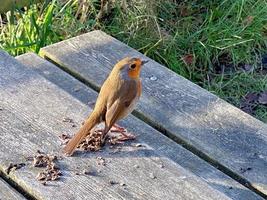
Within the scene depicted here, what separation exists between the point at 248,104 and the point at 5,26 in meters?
1.71

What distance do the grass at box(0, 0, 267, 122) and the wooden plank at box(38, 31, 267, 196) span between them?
2.77 ft

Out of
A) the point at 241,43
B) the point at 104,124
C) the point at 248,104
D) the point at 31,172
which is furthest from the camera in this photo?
the point at 241,43

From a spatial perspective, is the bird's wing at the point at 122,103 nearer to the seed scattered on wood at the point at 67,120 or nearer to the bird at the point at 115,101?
the bird at the point at 115,101

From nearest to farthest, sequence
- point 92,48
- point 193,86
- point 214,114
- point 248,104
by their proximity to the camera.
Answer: point 214,114
point 193,86
point 92,48
point 248,104

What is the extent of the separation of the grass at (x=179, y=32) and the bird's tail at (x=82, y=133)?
6.08 ft

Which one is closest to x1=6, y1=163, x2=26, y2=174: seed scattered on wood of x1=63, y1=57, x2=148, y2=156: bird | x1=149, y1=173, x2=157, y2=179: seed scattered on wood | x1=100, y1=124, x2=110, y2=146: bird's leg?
x1=63, y1=57, x2=148, y2=156: bird

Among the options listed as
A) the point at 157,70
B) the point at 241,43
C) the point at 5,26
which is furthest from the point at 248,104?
the point at 5,26

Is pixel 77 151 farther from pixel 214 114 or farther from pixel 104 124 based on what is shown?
pixel 214 114

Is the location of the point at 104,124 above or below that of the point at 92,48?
above

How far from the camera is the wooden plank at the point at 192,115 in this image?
278 cm

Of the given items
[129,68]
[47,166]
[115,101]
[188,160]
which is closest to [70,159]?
[47,166]

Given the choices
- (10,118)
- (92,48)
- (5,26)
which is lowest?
(5,26)

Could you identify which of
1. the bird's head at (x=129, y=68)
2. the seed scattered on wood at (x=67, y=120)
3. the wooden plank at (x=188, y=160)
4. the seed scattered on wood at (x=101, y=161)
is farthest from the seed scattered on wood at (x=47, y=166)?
the bird's head at (x=129, y=68)

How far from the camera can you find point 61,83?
3.27 metres
